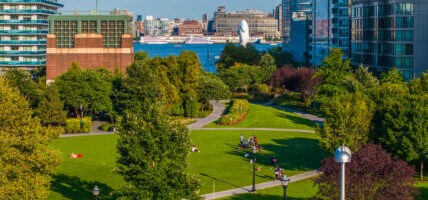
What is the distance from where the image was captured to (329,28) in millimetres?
152250

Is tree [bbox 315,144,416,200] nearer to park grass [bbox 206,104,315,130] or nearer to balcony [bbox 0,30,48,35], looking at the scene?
park grass [bbox 206,104,315,130]

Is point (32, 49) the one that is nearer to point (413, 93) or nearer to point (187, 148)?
point (413, 93)

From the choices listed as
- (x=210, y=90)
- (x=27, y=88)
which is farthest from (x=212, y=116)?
(x=27, y=88)

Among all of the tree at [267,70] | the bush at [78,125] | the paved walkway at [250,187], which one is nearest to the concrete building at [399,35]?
the tree at [267,70]

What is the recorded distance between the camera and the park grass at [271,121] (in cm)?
8700

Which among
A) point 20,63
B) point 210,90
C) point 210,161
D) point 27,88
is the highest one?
point 20,63

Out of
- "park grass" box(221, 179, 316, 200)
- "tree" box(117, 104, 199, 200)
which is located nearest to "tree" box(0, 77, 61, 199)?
"tree" box(117, 104, 199, 200)

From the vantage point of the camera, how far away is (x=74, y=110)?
93.3 m

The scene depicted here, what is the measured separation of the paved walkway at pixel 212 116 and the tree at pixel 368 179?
4750 centimetres

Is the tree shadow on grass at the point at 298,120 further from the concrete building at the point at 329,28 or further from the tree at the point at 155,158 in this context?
the tree at the point at 155,158

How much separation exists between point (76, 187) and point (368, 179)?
22.9 meters

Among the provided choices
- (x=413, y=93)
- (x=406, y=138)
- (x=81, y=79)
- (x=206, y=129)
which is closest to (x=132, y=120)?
(x=406, y=138)

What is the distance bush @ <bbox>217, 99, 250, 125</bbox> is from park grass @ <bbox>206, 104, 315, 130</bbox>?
0.69 metres

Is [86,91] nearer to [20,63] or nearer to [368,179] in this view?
[20,63]
